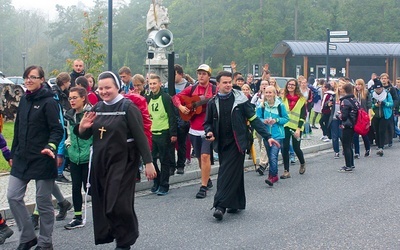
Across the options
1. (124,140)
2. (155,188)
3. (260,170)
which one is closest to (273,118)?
(260,170)

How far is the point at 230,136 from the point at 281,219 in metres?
1.22

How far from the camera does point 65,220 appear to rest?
27.3ft

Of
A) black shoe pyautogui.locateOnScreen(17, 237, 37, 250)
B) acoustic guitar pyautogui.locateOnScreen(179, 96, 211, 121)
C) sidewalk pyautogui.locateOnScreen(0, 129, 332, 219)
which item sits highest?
acoustic guitar pyautogui.locateOnScreen(179, 96, 211, 121)

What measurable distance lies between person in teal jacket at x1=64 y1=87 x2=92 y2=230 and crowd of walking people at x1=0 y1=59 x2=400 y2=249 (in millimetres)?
12

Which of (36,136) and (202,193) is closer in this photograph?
(36,136)

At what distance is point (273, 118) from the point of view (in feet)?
36.2

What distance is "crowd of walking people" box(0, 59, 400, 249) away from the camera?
6.20 metres

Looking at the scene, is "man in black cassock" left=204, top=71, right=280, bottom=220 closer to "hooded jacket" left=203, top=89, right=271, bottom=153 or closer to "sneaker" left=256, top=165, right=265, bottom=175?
"hooded jacket" left=203, top=89, right=271, bottom=153

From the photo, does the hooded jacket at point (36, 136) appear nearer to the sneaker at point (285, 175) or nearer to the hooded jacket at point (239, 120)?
the hooded jacket at point (239, 120)

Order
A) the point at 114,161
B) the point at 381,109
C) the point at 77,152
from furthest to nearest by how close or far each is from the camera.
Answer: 1. the point at 381,109
2. the point at 77,152
3. the point at 114,161

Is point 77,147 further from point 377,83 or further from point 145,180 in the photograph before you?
point 377,83

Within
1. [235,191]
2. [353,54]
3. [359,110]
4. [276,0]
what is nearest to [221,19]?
[276,0]

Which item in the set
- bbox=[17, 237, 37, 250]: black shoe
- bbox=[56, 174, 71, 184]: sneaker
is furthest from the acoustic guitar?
bbox=[17, 237, 37, 250]: black shoe

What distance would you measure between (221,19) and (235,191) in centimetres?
6050
